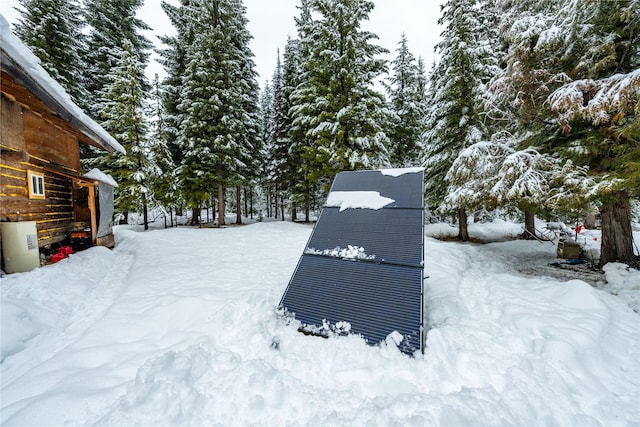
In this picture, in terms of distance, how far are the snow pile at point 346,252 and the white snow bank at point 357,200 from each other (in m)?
0.98

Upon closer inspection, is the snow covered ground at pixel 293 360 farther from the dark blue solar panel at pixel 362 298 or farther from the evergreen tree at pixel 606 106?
the evergreen tree at pixel 606 106

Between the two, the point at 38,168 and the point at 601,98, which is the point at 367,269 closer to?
the point at 601,98

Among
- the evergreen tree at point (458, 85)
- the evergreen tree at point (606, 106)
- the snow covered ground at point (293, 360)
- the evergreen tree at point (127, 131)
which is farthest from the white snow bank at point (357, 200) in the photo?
the evergreen tree at point (127, 131)

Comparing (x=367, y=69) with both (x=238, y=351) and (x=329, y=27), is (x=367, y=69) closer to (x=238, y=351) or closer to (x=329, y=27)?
(x=329, y=27)

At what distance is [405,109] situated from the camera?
17.5m

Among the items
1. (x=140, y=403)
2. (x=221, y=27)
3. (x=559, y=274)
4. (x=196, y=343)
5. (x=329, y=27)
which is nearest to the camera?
(x=140, y=403)

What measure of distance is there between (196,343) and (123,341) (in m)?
1.09

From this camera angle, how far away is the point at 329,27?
42.2ft

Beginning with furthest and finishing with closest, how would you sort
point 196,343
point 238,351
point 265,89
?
point 265,89 < point 196,343 < point 238,351

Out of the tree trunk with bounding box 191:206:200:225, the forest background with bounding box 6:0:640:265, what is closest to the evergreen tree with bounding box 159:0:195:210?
the forest background with bounding box 6:0:640:265

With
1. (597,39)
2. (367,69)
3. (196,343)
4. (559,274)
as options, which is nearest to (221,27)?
(367,69)

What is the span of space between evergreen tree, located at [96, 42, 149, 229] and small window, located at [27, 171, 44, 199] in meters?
7.73

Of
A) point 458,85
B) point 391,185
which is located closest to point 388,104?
point 458,85

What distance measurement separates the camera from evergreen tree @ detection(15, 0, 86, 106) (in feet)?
44.8
